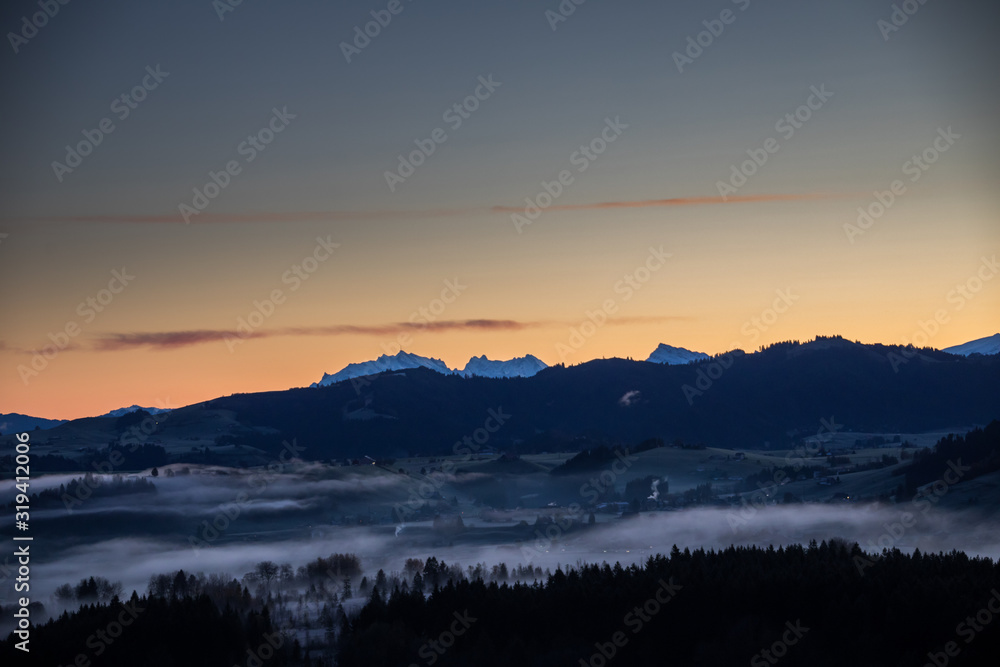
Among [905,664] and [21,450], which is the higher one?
[21,450]

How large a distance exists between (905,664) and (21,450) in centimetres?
14549

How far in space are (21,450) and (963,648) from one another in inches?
6091

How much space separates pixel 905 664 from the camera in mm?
197875

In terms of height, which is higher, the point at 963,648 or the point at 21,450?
the point at 21,450

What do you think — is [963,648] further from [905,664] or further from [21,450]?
[21,450]

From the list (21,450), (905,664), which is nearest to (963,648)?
(905,664)

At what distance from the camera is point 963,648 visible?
199500mm

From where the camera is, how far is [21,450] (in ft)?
643

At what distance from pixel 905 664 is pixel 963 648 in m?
10.3
